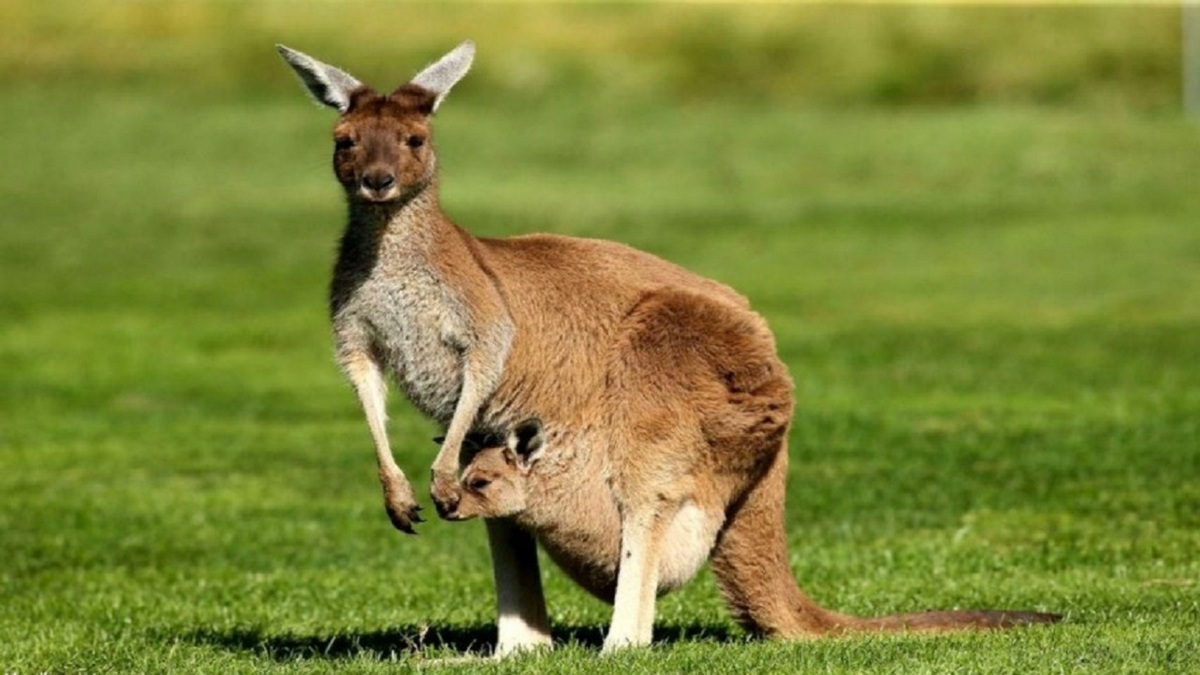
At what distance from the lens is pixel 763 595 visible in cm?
797

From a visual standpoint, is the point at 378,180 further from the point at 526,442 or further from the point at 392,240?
the point at 526,442

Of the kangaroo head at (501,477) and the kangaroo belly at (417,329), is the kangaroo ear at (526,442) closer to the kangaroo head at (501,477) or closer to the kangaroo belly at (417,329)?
the kangaroo head at (501,477)

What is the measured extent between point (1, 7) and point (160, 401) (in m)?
36.7

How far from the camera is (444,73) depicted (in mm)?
7875

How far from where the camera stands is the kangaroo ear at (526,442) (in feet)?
25.7

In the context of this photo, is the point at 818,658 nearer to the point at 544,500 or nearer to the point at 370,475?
the point at 544,500

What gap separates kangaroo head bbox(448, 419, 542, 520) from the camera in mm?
7668

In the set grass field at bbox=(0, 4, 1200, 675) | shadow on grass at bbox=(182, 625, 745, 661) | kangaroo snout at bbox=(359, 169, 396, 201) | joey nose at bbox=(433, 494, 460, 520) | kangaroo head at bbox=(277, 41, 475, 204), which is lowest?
grass field at bbox=(0, 4, 1200, 675)

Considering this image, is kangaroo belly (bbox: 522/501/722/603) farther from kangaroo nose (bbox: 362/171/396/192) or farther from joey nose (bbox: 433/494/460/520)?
kangaroo nose (bbox: 362/171/396/192)

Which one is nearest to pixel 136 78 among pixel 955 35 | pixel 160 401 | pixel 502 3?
pixel 502 3

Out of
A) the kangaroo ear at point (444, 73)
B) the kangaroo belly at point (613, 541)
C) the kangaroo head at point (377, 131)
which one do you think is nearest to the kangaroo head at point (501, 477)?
the kangaroo belly at point (613, 541)

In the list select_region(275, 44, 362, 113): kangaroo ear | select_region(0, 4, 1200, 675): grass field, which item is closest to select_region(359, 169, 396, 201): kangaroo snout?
select_region(275, 44, 362, 113): kangaroo ear

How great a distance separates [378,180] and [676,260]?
2036 cm

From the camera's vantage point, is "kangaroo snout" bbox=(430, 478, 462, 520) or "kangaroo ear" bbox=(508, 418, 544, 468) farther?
"kangaroo ear" bbox=(508, 418, 544, 468)
